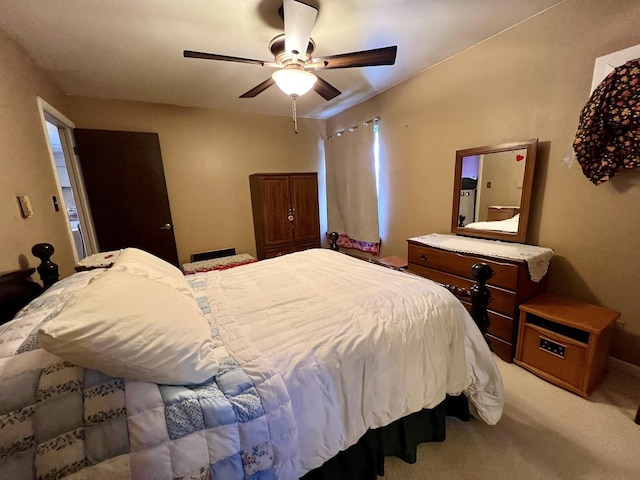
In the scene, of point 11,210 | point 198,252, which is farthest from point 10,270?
point 198,252

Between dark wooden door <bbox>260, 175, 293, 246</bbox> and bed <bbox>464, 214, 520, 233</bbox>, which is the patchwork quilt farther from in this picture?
dark wooden door <bbox>260, 175, 293, 246</bbox>

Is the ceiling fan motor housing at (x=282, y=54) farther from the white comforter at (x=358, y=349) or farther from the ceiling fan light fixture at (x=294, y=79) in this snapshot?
the white comforter at (x=358, y=349)

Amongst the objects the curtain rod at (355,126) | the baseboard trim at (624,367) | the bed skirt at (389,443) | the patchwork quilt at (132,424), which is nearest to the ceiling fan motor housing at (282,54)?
the curtain rod at (355,126)

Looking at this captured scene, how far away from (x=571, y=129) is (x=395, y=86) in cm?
183

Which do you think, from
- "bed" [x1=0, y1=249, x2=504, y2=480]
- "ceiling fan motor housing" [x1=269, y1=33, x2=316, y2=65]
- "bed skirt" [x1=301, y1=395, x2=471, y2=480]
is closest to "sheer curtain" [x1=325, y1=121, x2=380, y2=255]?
"ceiling fan motor housing" [x1=269, y1=33, x2=316, y2=65]

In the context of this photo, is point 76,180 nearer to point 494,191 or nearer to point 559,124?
point 494,191

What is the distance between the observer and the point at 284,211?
3.62 m

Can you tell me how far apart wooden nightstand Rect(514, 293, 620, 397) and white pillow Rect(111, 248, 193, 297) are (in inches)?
90.1

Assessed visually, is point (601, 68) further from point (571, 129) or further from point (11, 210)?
point (11, 210)

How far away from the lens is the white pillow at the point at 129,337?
67cm

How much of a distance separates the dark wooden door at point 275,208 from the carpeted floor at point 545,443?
278 centimetres

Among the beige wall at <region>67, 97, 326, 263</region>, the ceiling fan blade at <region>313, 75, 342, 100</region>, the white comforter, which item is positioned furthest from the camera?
the beige wall at <region>67, 97, 326, 263</region>

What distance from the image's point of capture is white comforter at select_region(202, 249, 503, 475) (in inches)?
37.0

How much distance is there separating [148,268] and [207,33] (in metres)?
1.76
